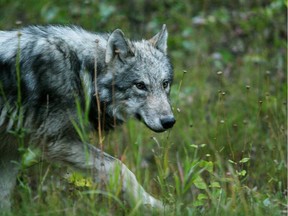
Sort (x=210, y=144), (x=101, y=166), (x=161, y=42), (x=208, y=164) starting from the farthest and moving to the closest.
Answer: (x=210, y=144)
(x=161, y=42)
(x=101, y=166)
(x=208, y=164)

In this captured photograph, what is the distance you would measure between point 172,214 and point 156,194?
1.01 m

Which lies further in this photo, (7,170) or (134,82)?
(7,170)

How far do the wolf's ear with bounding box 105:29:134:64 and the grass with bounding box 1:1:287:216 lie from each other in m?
0.51

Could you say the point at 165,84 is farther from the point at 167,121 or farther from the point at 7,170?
the point at 7,170

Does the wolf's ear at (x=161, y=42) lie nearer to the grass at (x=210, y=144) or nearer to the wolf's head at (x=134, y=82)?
the wolf's head at (x=134, y=82)

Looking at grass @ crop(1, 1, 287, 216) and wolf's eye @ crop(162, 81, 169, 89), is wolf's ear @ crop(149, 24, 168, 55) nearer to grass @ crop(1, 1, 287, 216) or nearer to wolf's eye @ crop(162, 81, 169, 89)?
wolf's eye @ crop(162, 81, 169, 89)

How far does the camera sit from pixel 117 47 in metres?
5.36

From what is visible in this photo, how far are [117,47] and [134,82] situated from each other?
0.30m

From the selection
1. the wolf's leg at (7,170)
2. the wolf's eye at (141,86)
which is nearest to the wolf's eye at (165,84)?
the wolf's eye at (141,86)

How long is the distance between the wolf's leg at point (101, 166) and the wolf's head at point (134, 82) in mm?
382

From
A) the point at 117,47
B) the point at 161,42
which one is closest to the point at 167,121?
the point at 117,47

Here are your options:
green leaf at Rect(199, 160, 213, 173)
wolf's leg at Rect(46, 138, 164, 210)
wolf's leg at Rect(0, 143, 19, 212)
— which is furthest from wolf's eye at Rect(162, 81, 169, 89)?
wolf's leg at Rect(0, 143, 19, 212)

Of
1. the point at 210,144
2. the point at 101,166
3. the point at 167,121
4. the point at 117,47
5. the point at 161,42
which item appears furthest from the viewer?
the point at 210,144

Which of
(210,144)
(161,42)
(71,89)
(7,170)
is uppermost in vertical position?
(161,42)
